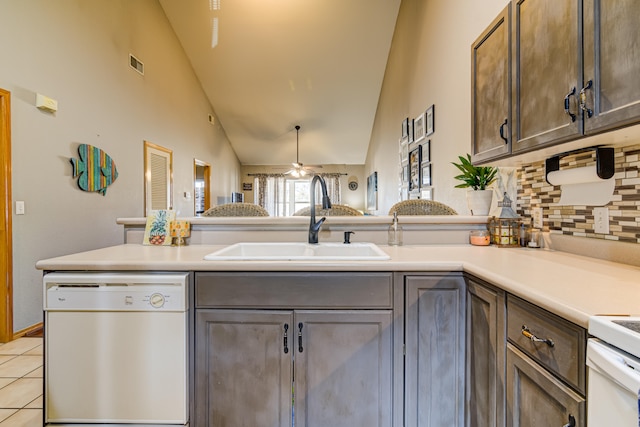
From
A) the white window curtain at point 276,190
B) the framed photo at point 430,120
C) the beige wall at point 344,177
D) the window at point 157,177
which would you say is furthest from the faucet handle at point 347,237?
the beige wall at point 344,177

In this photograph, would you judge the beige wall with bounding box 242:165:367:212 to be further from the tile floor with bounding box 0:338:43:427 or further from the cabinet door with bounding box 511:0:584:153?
the cabinet door with bounding box 511:0:584:153

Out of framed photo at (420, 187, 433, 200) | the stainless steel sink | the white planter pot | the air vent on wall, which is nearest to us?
the stainless steel sink

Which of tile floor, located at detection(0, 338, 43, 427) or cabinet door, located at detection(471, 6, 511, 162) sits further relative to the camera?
tile floor, located at detection(0, 338, 43, 427)

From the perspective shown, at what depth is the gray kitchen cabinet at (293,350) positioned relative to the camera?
1287 millimetres

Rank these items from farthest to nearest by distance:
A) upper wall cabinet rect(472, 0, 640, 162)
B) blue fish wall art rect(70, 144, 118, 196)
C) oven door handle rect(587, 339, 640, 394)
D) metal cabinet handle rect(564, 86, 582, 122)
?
blue fish wall art rect(70, 144, 118, 196) < metal cabinet handle rect(564, 86, 582, 122) < upper wall cabinet rect(472, 0, 640, 162) < oven door handle rect(587, 339, 640, 394)

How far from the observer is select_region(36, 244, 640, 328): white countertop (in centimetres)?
81

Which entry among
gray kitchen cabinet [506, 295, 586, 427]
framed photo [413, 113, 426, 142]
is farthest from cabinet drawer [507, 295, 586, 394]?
framed photo [413, 113, 426, 142]

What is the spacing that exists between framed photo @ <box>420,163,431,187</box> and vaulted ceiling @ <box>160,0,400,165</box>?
2.89m

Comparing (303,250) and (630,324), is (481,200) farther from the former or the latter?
(630,324)

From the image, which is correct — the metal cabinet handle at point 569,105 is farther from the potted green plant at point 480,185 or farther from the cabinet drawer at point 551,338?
the potted green plant at point 480,185

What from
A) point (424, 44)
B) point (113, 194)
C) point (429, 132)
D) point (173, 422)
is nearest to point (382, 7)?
point (424, 44)

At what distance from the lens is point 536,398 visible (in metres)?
0.88

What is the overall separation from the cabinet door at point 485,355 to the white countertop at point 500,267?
88 mm

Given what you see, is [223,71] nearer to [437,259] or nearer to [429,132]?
[429,132]
